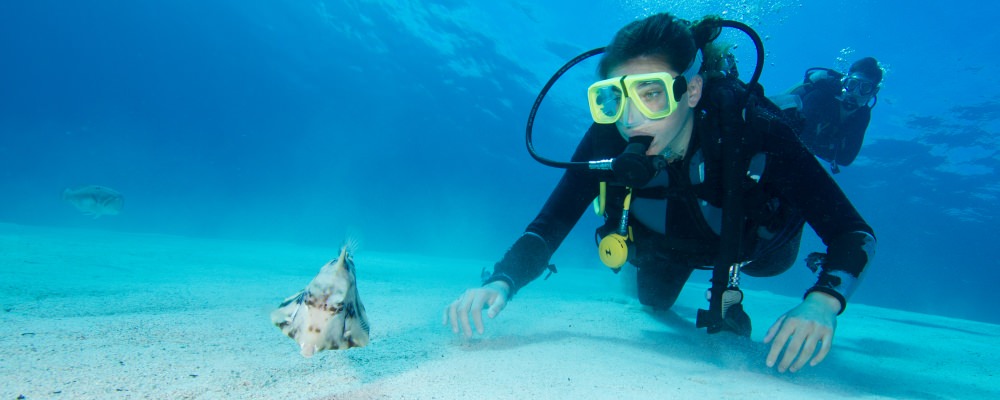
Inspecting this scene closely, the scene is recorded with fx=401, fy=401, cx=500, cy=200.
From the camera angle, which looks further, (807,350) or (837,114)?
(837,114)

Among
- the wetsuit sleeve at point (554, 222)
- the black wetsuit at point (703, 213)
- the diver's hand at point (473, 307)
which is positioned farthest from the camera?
the wetsuit sleeve at point (554, 222)

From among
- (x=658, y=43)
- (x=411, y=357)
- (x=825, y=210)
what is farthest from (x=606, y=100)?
(x=411, y=357)

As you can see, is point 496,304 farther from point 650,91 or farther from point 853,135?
point 853,135

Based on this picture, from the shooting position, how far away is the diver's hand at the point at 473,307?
7.97ft

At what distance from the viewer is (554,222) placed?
3.37 m

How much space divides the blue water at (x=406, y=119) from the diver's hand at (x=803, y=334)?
2.22 m

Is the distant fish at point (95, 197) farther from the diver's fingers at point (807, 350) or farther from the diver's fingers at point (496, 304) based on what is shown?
the diver's fingers at point (807, 350)

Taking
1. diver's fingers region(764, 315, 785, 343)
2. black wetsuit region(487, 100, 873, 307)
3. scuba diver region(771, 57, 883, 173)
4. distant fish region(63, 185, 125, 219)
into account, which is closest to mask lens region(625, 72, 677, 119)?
black wetsuit region(487, 100, 873, 307)

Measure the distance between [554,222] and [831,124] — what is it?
5245 millimetres

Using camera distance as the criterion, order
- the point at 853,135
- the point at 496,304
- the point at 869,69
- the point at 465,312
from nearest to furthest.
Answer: the point at 465,312, the point at 496,304, the point at 853,135, the point at 869,69

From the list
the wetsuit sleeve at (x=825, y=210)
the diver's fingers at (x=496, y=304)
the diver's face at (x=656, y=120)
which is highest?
the diver's face at (x=656, y=120)

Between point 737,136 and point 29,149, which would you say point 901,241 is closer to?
point 737,136

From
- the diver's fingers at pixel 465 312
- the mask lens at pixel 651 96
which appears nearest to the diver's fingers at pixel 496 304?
the diver's fingers at pixel 465 312

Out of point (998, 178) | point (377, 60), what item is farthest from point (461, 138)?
point (998, 178)
